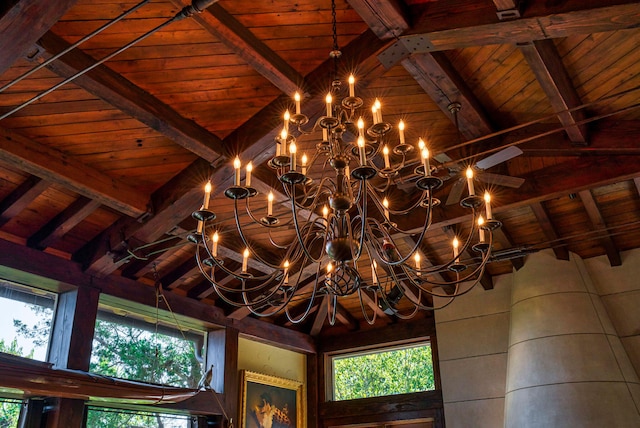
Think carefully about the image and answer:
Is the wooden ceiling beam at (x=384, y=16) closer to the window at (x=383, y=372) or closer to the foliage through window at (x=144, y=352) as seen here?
the foliage through window at (x=144, y=352)

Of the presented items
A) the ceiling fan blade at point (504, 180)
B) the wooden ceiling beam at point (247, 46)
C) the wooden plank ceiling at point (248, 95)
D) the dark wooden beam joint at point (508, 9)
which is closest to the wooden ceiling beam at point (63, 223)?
the wooden plank ceiling at point (248, 95)

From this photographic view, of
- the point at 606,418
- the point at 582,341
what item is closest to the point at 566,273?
the point at 582,341

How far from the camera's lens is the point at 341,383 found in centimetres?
768

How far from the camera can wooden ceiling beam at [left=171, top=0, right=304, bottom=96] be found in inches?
118

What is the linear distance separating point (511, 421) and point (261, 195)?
3.61 meters

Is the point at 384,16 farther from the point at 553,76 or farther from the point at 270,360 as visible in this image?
the point at 270,360

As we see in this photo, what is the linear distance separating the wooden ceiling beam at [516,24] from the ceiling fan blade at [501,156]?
0.71 meters

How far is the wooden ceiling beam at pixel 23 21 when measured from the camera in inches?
80.5

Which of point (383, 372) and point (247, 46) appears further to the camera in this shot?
point (383, 372)

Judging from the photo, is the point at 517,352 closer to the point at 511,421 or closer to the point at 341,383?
the point at 511,421

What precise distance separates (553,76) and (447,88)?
689 millimetres

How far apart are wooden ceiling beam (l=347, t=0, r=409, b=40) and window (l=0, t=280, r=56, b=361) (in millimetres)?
3886

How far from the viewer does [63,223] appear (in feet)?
15.4

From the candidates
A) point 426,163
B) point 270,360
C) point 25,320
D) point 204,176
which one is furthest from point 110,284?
point 426,163
